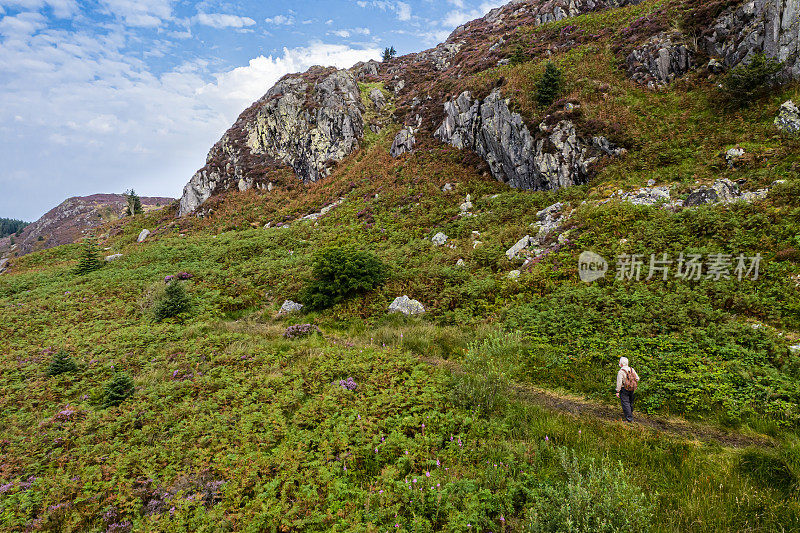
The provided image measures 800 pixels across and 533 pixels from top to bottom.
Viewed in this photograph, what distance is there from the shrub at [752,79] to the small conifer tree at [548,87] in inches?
370

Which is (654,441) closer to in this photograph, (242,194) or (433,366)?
(433,366)

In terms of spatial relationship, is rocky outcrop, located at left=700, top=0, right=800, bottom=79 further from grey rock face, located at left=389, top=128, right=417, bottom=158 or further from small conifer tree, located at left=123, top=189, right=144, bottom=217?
small conifer tree, located at left=123, top=189, right=144, bottom=217

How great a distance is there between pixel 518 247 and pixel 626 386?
978cm

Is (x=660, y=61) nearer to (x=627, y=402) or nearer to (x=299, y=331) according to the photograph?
(x=627, y=402)

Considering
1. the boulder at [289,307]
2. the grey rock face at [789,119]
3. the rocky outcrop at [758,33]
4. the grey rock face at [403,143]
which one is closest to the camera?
the grey rock face at [789,119]

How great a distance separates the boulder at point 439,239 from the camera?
20.1m

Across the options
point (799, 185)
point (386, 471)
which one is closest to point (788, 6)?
point (799, 185)

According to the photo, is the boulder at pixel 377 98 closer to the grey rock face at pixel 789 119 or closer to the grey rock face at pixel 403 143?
the grey rock face at pixel 403 143

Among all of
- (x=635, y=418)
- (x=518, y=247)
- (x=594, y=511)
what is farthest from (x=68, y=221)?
(x=635, y=418)

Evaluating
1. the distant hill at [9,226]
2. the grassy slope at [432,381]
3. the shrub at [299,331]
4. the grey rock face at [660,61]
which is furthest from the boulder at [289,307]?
the distant hill at [9,226]

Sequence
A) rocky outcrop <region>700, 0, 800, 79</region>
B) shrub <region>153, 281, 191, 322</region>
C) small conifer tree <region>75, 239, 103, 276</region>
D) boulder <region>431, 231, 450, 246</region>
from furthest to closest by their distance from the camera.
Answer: small conifer tree <region>75, 239, 103, 276</region>
boulder <region>431, 231, 450, 246</region>
rocky outcrop <region>700, 0, 800, 79</region>
shrub <region>153, 281, 191, 322</region>

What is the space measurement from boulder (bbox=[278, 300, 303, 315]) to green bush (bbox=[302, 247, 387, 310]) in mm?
466

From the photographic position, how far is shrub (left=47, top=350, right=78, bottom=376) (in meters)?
9.88

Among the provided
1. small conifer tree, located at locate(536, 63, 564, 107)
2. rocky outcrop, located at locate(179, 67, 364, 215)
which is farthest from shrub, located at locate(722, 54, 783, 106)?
rocky outcrop, located at locate(179, 67, 364, 215)
